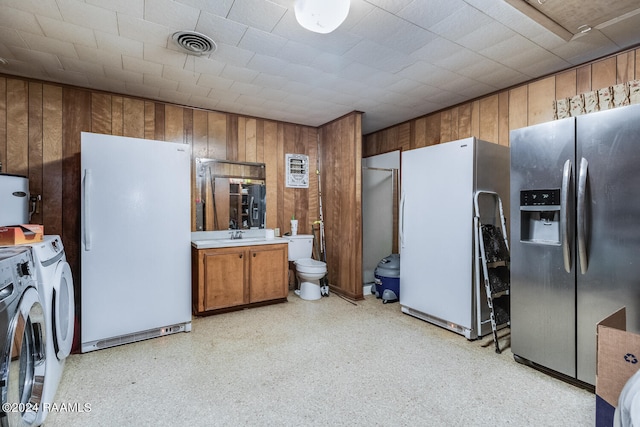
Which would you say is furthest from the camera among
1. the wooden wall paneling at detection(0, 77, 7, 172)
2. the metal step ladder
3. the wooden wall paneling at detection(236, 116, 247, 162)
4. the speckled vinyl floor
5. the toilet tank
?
the toilet tank

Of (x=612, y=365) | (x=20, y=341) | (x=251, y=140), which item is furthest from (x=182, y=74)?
(x=612, y=365)

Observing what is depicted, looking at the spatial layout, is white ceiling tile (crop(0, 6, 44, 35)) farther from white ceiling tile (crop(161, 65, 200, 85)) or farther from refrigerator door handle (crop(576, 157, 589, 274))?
refrigerator door handle (crop(576, 157, 589, 274))

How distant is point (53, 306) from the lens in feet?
6.00

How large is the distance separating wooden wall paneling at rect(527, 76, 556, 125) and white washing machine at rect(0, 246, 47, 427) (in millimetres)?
4005

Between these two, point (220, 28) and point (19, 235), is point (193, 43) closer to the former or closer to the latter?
point (220, 28)

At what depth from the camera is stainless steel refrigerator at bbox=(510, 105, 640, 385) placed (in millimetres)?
1896

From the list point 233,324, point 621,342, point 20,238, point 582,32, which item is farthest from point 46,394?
point 582,32

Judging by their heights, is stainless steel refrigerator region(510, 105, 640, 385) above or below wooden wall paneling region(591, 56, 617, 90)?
below

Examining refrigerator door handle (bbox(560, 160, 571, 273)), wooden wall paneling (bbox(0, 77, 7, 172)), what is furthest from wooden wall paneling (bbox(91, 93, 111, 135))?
refrigerator door handle (bbox(560, 160, 571, 273))

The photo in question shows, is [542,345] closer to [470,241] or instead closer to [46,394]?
[470,241]

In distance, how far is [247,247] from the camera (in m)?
3.62

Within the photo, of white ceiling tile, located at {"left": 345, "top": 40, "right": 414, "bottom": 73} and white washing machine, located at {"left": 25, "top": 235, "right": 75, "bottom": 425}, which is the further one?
white ceiling tile, located at {"left": 345, "top": 40, "right": 414, "bottom": 73}

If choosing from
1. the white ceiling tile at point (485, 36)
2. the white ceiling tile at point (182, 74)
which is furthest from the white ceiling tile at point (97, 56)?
the white ceiling tile at point (485, 36)

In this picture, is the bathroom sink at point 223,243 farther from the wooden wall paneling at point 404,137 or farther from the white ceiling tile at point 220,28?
the wooden wall paneling at point 404,137
